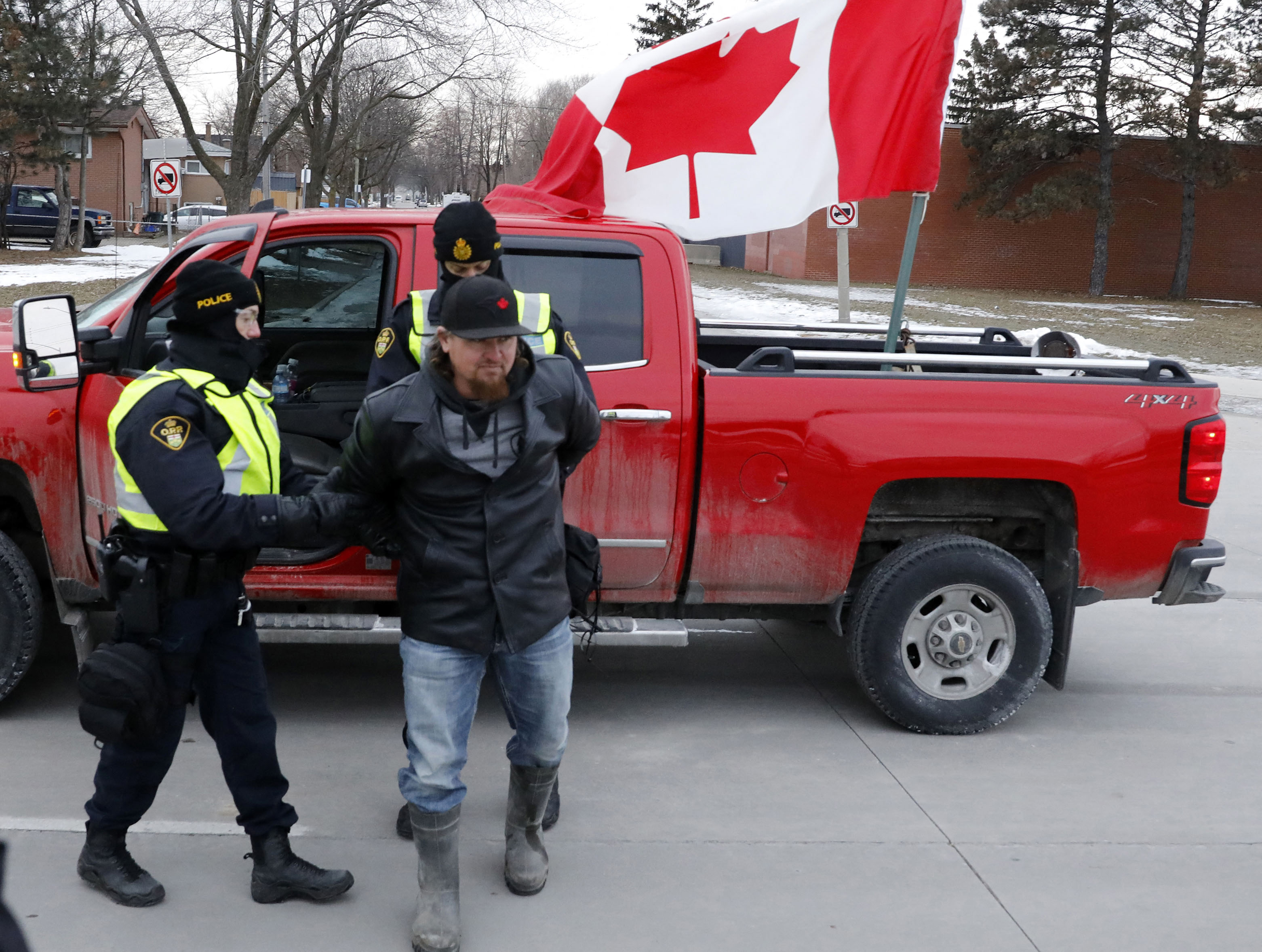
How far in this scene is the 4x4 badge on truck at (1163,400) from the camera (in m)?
4.53

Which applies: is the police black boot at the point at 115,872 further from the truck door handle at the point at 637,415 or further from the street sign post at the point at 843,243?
the street sign post at the point at 843,243

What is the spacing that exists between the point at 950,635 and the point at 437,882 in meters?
2.25

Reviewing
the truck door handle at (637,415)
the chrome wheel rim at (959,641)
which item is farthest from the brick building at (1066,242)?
the truck door handle at (637,415)

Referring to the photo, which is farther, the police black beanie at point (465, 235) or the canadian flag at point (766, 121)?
the canadian flag at point (766, 121)

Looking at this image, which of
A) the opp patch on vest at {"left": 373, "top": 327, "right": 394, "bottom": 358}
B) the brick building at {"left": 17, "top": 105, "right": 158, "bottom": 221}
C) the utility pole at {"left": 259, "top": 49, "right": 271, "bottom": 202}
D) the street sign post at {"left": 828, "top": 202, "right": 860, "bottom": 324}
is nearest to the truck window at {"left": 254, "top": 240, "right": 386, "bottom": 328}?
the opp patch on vest at {"left": 373, "top": 327, "right": 394, "bottom": 358}

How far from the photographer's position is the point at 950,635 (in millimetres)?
4578

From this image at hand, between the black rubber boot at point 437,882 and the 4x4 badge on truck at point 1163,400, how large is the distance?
290 centimetres

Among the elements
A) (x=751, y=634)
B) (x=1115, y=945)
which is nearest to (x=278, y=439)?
(x=1115, y=945)

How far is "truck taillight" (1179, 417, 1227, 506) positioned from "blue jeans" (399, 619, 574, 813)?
2.61 meters

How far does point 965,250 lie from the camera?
123ft

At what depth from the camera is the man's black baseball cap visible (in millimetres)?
2820

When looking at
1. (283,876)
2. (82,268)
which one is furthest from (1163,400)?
(82,268)

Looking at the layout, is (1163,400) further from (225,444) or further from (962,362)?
(225,444)

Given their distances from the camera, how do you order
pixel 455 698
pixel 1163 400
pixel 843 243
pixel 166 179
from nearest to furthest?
pixel 455 698
pixel 1163 400
pixel 843 243
pixel 166 179
